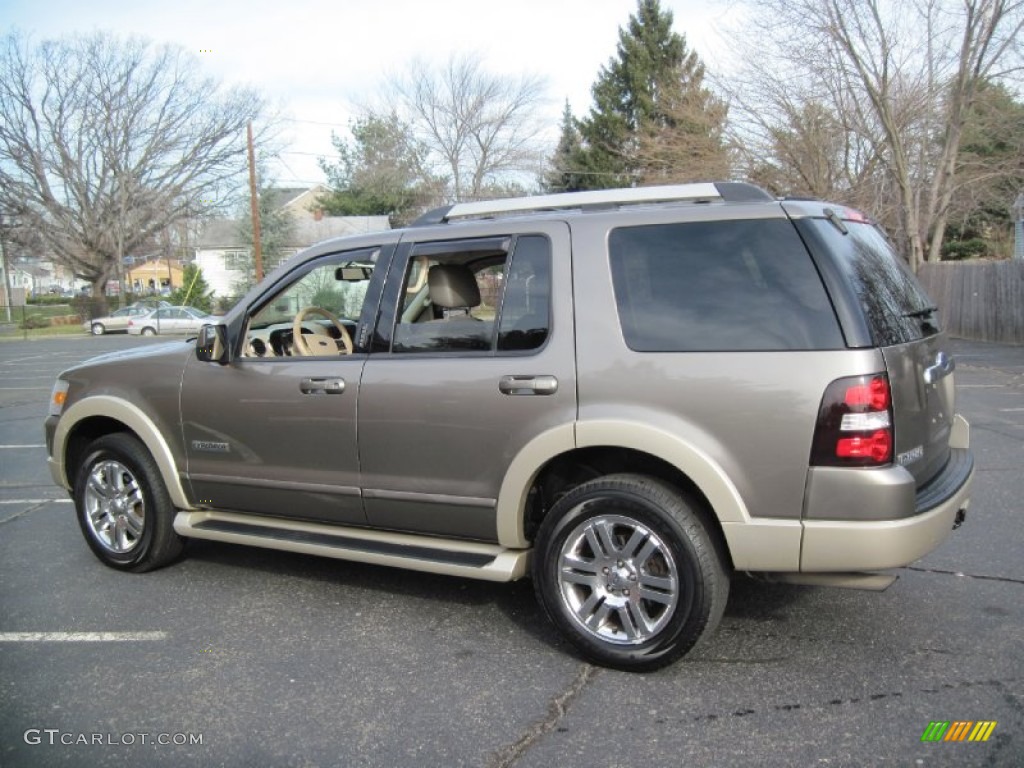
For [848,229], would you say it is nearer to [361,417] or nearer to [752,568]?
[752,568]

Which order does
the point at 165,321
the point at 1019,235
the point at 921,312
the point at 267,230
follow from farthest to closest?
the point at 267,230 < the point at 165,321 < the point at 1019,235 < the point at 921,312

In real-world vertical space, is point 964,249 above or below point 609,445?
above

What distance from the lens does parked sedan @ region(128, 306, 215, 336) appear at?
3659 cm

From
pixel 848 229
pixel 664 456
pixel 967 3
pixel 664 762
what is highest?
pixel 967 3

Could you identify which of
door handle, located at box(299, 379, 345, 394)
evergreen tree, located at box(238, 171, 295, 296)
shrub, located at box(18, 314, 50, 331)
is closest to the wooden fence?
door handle, located at box(299, 379, 345, 394)

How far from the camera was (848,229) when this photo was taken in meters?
3.58

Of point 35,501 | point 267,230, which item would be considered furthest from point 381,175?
point 35,501

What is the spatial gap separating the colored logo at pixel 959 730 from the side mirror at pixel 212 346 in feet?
11.8

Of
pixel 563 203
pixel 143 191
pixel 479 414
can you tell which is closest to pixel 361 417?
pixel 479 414

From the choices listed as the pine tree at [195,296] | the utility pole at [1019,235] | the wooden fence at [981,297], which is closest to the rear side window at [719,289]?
the wooden fence at [981,297]

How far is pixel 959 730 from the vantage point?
119 inches

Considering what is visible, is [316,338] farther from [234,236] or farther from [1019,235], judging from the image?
[234,236]

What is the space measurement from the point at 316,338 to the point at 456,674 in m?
2.20

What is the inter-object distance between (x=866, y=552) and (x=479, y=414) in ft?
5.40
